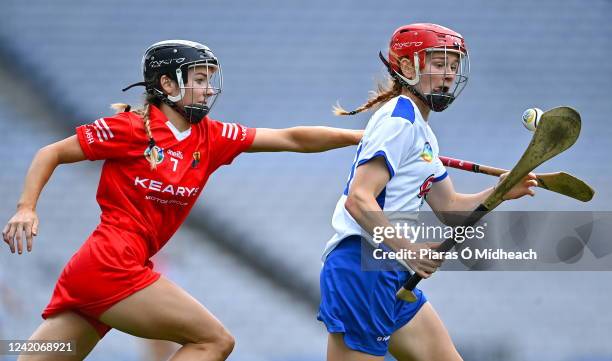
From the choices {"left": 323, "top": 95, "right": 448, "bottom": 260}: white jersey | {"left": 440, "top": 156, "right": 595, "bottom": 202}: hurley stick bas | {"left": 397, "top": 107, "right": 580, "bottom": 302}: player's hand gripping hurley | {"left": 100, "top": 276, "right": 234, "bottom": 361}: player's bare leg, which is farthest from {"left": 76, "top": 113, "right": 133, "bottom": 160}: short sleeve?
{"left": 440, "top": 156, "right": 595, "bottom": 202}: hurley stick bas

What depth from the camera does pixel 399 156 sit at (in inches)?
135

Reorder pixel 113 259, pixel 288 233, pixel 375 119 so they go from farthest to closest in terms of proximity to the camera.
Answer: pixel 288 233, pixel 113 259, pixel 375 119

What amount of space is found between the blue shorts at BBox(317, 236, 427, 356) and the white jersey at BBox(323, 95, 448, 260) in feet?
0.30

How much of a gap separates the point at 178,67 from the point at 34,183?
0.68 m

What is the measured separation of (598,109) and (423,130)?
3321 millimetres

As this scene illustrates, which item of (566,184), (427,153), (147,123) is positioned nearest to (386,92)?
(427,153)

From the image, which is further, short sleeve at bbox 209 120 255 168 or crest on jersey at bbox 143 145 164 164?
short sleeve at bbox 209 120 255 168

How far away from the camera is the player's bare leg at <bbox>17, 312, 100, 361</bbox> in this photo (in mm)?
3789

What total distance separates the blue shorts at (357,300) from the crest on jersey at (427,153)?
0.35 metres

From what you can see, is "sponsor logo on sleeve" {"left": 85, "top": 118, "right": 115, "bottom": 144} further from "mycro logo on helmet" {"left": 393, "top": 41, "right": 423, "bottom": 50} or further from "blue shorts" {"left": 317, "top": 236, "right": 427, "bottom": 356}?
"mycro logo on helmet" {"left": 393, "top": 41, "right": 423, "bottom": 50}

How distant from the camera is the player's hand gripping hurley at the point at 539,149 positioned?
11.4ft

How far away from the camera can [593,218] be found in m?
6.41

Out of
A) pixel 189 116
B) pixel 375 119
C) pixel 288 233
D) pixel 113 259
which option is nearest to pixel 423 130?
pixel 375 119

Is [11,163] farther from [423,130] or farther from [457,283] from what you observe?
[423,130]
